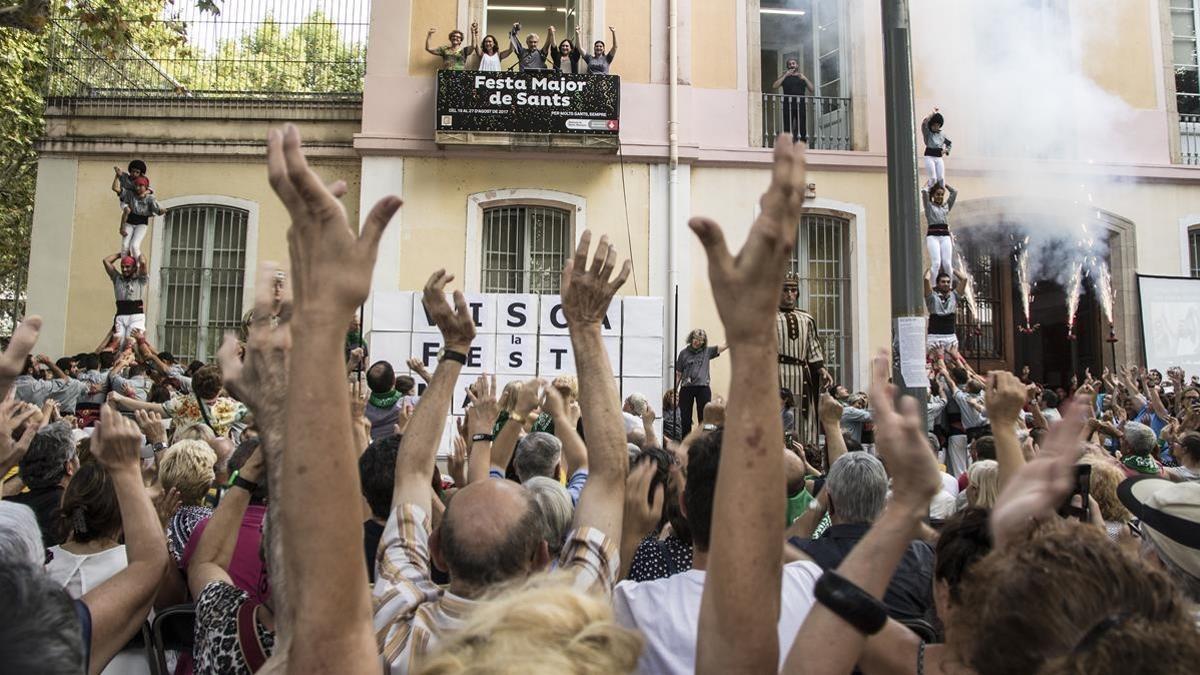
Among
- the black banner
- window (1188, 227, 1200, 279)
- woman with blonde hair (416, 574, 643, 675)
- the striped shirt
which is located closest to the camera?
woman with blonde hair (416, 574, 643, 675)

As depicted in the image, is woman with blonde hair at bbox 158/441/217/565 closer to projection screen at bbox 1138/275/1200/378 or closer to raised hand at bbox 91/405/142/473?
raised hand at bbox 91/405/142/473

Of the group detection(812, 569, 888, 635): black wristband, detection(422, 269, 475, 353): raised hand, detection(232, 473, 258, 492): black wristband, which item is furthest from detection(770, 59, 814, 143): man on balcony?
detection(812, 569, 888, 635): black wristband

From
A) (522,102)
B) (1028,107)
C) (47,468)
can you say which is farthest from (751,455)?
(1028,107)

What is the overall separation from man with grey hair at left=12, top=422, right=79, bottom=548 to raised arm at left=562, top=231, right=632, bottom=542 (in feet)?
7.88

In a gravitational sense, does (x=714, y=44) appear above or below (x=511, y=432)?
above

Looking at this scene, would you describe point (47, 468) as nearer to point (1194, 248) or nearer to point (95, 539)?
point (95, 539)

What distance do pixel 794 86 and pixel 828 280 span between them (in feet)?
10.5

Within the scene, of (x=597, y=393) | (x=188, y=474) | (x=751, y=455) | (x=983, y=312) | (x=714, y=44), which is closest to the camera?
(x=751, y=455)

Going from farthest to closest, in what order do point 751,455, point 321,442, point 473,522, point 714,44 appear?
point 714,44, point 473,522, point 751,455, point 321,442

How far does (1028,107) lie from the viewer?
51.8 feet

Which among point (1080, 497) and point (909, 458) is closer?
point (909, 458)

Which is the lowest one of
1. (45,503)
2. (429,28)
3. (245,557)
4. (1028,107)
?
(245,557)

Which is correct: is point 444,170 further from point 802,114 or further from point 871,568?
point 871,568

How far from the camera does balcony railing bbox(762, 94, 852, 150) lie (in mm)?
15523
